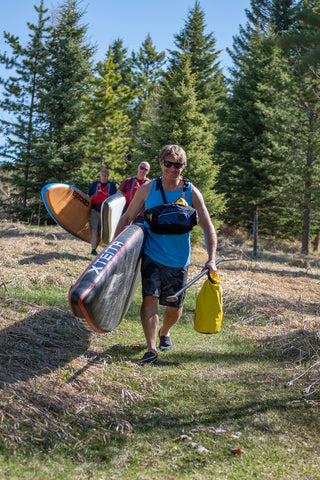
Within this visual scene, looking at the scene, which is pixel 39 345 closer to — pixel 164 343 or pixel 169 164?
pixel 164 343

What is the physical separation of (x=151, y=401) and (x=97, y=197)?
20.0 feet

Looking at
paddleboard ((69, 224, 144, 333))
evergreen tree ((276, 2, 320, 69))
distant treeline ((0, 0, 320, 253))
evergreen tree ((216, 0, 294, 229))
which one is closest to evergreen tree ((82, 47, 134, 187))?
distant treeline ((0, 0, 320, 253))

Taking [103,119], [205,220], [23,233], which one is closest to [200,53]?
[103,119]

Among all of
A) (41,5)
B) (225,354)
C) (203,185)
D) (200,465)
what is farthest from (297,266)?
(41,5)

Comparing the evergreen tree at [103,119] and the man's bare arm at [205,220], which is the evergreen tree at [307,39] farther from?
the evergreen tree at [103,119]

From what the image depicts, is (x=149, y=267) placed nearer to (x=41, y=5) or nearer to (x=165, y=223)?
(x=165, y=223)

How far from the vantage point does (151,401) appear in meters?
3.29

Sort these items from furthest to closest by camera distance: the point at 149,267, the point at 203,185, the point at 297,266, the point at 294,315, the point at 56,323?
the point at 203,185 < the point at 297,266 < the point at 294,315 < the point at 56,323 < the point at 149,267

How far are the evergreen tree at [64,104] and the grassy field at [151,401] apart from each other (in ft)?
47.1

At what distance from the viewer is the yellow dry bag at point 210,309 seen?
12.7 ft

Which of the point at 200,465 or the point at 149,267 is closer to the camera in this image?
the point at 200,465

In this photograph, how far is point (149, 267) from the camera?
3.99 meters

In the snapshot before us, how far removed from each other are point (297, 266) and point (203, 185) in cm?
388

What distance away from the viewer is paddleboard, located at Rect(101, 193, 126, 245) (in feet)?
25.4
